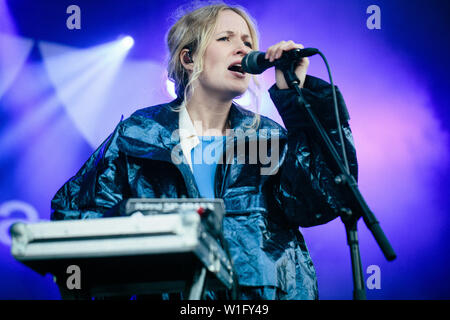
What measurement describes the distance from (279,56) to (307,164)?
1.56ft

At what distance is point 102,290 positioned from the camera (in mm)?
1317

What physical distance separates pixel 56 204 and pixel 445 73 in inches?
85.5

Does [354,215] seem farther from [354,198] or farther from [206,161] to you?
[206,161]

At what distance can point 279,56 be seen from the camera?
53.7 inches

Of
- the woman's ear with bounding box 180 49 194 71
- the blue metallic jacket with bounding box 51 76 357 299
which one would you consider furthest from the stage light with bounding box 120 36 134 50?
the blue metallic jacket with bounding box 51 76 357 299

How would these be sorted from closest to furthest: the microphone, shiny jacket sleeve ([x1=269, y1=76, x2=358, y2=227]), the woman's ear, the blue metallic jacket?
the microphone, shiny jacket sleeve ([x1=269, y1=76, x2=358, y2=227]), the blue metallic jacket, the woman's ear

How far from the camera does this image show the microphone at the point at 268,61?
4.45 ft

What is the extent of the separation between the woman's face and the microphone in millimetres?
545

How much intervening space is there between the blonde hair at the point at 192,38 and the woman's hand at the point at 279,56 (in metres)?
0.58

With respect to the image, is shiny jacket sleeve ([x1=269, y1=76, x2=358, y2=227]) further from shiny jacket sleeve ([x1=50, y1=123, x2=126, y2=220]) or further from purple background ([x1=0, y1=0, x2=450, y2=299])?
purple background ([x1=0, y1=0, x2=450, y2=299])

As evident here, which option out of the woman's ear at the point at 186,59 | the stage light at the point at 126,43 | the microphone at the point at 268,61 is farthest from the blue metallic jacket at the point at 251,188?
the stage light at the point at 126,43

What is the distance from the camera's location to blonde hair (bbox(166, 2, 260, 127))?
2148 millimetres
